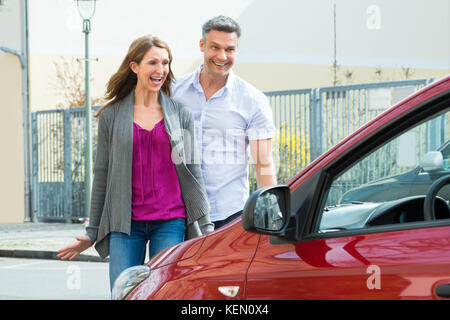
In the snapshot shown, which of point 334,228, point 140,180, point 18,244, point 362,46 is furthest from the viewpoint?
point 362,46

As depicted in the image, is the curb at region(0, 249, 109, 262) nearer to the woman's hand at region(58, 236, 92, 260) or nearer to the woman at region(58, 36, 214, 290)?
the woman's hand at region(58, 236, 92, 260)

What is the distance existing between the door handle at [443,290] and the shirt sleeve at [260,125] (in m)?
2.08

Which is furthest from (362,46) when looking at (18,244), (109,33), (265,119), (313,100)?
(265,119)

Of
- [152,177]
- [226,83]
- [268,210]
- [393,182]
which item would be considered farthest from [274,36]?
[268,210]

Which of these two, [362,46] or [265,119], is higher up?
[362,46]

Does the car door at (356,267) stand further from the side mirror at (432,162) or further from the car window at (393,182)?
the side mirror at (432,162)

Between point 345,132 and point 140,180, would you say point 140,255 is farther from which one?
point 345,132

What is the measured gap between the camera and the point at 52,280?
867cm

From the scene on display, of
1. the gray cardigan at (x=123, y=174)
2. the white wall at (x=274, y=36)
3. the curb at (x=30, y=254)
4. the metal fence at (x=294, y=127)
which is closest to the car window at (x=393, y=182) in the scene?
the gray cardigan at (x=123, y=174)

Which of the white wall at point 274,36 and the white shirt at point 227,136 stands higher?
the white wall at point 274,36

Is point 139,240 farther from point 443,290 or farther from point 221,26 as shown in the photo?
point 443,290

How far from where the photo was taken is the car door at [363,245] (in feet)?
6.59

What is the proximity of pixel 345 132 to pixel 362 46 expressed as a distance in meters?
5.19
